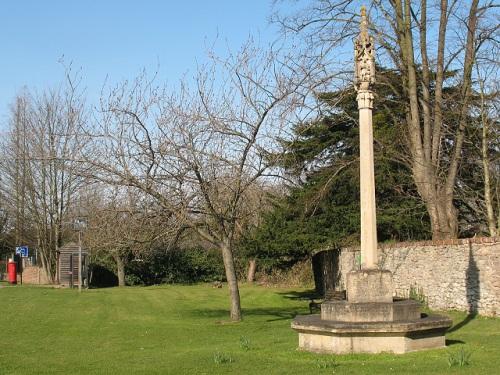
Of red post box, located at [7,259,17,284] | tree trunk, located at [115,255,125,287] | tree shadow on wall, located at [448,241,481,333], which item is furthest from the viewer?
tree trunk, located at [115,255,125,287]

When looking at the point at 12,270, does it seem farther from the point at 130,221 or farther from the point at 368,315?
the point at 368,315

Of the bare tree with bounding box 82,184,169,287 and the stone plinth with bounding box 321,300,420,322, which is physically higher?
the bare tree with bounding box 82,184,169,287

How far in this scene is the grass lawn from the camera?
11155 mm

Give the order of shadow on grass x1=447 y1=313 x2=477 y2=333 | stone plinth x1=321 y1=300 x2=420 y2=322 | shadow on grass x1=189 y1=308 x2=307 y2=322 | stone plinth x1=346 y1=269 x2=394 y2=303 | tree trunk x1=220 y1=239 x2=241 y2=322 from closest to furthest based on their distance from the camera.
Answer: stone plinth x1=321 y1=300 x2=420 y2=322, stone plinth x1=346 y1=269 x2=394 y2=303, shadow on grass x1=447 y1=313 x2=477 y2=333, tree trunk x1=220 y1=239 x2=241 y2=322, shadow on grass x1=189 y1=308 x2=307 y2=322

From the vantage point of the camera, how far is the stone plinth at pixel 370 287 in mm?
12570

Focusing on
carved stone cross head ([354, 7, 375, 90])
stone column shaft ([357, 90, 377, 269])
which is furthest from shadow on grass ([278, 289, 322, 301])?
carved stone cross head ([354, 7, 375, 90])

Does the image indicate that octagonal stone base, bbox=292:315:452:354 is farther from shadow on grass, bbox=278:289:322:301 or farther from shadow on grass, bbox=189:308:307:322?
shadow on grass, bbox=278:289:322:301

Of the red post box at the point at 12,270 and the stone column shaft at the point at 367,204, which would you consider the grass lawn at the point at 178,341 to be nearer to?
the stone column shaft at the point at 367,204

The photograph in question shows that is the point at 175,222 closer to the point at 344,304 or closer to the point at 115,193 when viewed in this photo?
the point at 115,193

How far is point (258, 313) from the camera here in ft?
85.6

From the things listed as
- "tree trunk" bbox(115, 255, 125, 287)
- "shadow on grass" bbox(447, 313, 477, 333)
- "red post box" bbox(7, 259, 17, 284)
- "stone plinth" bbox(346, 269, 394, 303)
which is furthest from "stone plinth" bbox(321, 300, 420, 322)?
"red post box" bbox(7, 259, 17, 284)

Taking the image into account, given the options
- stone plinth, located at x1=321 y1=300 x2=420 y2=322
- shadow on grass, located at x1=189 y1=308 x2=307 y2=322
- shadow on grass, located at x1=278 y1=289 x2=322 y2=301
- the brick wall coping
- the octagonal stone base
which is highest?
the brick wall coping

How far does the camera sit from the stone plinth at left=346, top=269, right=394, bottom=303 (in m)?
12.6

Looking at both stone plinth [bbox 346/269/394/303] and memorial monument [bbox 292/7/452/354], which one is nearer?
memorial monument [bbox 292/7/452/354]
